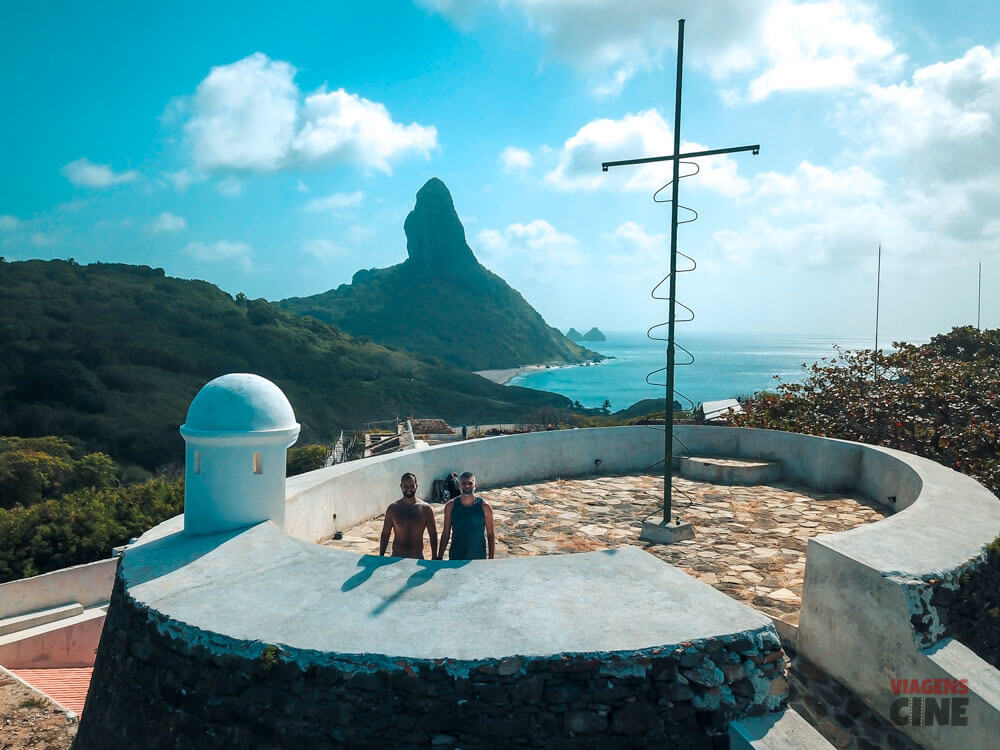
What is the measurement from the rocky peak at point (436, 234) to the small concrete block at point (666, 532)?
382 feet

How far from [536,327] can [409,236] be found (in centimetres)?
3577

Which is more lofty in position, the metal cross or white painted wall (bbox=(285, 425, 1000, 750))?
the metal cross

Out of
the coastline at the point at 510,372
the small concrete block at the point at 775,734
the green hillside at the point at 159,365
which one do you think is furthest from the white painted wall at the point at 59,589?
the coastline at the point at 510,372

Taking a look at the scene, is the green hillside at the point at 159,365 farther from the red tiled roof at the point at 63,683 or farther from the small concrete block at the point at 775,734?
the small concrete block at the point at 775,734

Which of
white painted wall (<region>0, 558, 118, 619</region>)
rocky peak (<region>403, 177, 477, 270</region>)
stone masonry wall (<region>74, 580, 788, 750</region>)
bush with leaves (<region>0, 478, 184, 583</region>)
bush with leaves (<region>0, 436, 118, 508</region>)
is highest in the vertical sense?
rocky peak (<region>403, 177, 477, 270</region>)

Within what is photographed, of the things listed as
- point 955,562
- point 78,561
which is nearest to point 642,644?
point 955,562

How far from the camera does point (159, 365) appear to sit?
52.0m

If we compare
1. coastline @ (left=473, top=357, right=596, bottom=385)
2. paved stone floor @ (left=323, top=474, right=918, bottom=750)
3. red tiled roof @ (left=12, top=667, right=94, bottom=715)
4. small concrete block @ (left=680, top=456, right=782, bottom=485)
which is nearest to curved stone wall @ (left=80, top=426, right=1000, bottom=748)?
paved stone floor @ (left=323, top=474, right=918, bottom=750)

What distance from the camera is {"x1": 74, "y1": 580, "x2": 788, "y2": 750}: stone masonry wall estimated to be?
310cm

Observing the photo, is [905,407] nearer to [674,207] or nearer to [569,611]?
[674,207]

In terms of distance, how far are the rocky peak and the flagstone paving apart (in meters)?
115

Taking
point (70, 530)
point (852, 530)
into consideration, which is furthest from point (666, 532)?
point (70, 530)

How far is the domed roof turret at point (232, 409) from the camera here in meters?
4.85

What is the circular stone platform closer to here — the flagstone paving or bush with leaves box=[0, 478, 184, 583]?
the flagstone paving
